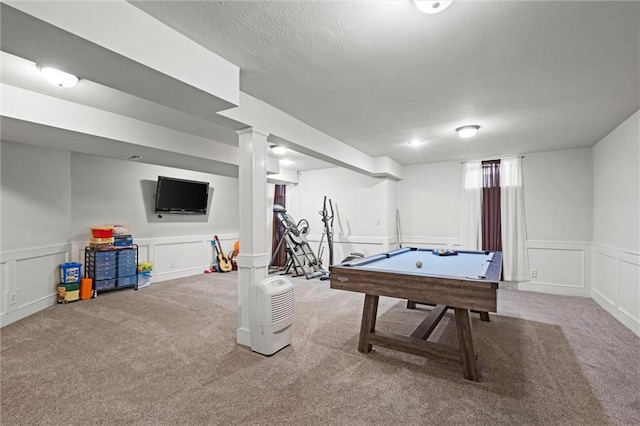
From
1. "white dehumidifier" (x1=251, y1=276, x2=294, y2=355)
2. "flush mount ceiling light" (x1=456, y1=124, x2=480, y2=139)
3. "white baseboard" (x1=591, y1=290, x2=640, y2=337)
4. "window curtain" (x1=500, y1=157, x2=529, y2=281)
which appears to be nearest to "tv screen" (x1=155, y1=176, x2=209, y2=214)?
"white dehumidifier" (x1=251, y1=276, x2=294, y2=355)

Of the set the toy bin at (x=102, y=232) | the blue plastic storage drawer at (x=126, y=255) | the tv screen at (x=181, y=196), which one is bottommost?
the blue plastic storage drawer at (x=126, y=255)

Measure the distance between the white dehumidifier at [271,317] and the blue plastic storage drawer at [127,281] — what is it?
3.51 m

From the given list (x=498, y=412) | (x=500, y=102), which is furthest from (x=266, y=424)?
(x=500, y=102)

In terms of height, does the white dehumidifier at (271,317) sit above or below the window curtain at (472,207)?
below

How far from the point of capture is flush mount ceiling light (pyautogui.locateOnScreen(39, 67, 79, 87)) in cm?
234

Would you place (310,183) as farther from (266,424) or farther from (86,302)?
(266,424)

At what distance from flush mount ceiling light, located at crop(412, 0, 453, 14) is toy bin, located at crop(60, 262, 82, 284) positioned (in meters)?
5.42

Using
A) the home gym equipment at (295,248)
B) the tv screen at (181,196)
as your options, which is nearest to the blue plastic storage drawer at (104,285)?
the tv screen at (181,196)

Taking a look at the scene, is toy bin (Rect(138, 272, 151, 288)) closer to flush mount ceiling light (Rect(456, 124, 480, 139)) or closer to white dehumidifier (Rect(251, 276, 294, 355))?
white dehumidifier (Rect(251, 276, 294, 355))

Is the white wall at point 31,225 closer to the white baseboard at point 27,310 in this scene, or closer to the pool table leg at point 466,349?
the white baseboard at point 27,310

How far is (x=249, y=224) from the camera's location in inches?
117

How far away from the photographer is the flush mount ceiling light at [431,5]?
1.57 meters

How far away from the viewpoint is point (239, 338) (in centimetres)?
298

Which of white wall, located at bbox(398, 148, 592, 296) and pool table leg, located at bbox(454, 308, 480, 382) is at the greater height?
white wall, located at bbox(398, 148, 592, 296)
